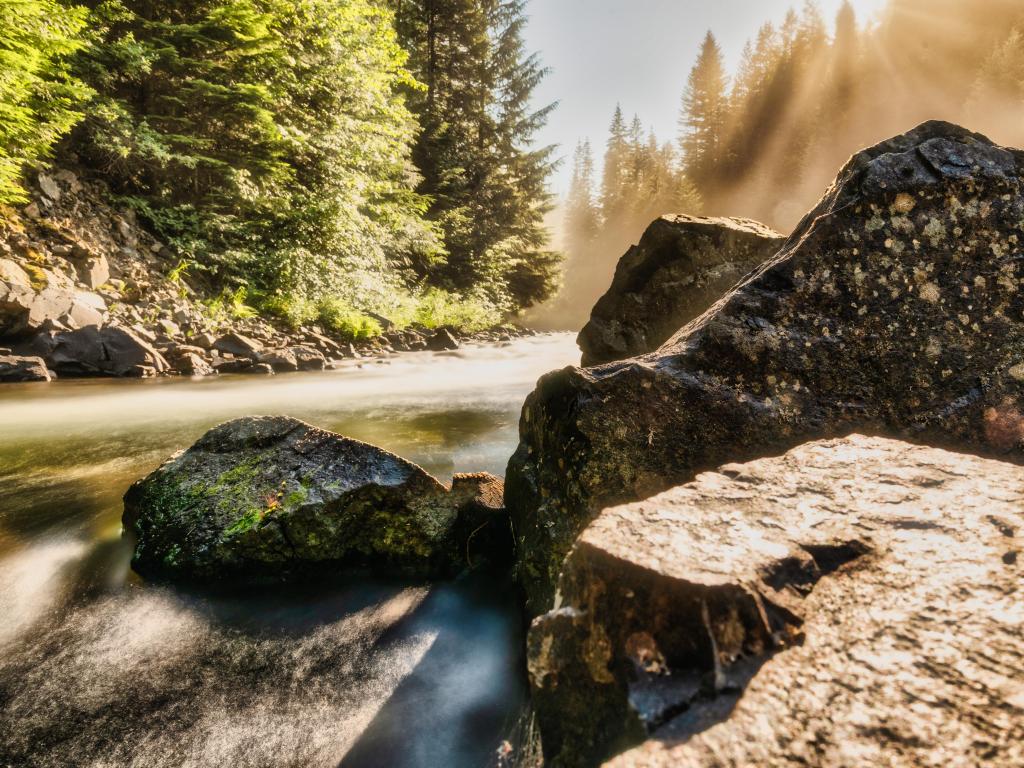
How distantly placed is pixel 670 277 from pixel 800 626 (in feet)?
14.6

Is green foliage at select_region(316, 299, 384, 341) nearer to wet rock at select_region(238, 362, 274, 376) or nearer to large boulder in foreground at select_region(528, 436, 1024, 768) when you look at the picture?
wet rock at select_region(238, 362, 274, 376)

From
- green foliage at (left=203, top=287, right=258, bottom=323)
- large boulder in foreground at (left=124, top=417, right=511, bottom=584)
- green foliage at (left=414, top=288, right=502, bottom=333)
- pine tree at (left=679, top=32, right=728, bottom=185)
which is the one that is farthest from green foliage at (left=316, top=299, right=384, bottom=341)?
pine tree at (left=679, top=32, right=728, bottom=185)

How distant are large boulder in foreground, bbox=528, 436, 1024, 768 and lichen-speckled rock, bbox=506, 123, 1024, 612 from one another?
0.63 metres

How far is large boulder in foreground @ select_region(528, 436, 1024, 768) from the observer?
2.30 feet

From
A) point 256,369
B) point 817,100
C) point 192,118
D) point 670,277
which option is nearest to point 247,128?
point 192,118

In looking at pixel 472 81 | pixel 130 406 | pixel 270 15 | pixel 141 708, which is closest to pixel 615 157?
pixel 472 81

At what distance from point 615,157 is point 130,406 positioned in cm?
5609

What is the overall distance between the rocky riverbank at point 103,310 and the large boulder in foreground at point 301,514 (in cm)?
619

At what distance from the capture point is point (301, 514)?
2.70 meters

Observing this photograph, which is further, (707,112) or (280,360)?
(707,112)

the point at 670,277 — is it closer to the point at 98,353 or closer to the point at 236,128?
the point at 98,353

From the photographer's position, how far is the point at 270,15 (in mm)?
9734

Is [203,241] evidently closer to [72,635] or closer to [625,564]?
[72,635]

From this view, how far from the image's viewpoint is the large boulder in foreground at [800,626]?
70 centimetres
